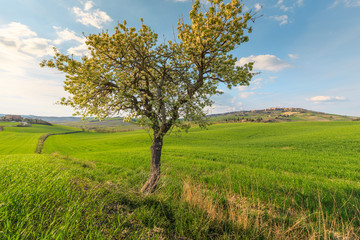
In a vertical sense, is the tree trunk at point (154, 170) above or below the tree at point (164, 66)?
below

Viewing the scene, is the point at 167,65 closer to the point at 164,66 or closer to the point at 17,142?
the point at 164,66

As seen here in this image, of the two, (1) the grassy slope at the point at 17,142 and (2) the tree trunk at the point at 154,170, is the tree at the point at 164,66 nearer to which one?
(2) the tree trunk at the point at 154,170

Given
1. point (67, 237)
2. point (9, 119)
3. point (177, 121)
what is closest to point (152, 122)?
point (177, 121)

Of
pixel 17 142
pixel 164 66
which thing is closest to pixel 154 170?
pixel 164 66

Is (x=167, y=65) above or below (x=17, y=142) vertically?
above

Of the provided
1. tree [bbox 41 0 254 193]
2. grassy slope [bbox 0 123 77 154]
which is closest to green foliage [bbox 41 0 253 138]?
tree [bbox 41 0 254 193]

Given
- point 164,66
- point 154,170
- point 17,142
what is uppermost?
point 164,66

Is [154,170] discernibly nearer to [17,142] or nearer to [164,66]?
[164,66]

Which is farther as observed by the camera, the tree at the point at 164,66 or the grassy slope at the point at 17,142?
the grassy slope at the point at 17,142

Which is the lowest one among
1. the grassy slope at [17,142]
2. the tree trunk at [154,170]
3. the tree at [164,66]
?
the grassy slope at [17,142]

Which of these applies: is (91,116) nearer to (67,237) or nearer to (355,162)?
(67,237)

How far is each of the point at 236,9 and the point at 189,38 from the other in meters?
2.06

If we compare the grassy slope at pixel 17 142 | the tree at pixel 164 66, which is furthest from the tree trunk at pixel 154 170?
the grassy slope at pixel 17 142

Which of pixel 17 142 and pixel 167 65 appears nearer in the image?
pixel 167 65
